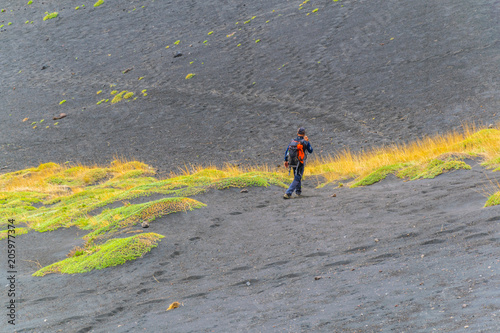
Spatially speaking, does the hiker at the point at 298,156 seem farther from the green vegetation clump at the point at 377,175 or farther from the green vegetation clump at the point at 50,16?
the green vegetation clump at the point at 50,16

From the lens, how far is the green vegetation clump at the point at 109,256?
8.07 meters

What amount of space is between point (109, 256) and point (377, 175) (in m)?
7.51

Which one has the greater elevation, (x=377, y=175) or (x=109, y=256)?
(x=109, y=256)

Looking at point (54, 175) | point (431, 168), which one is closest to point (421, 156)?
point (431, 168)

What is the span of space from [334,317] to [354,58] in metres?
25.7

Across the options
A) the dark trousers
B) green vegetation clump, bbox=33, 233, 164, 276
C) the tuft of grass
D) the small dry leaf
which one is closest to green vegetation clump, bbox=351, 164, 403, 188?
the tuft of grass

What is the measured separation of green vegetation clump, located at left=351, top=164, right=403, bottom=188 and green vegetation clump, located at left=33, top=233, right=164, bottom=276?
5.93m

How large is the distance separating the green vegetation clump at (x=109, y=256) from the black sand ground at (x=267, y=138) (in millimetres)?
214

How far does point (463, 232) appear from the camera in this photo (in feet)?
21.2

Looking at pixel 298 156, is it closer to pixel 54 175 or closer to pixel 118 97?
pixel 54 175

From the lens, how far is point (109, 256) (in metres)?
8.18

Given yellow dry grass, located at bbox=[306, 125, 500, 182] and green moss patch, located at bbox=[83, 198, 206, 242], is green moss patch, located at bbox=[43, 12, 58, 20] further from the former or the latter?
green moss patch, located at bbox=[83, 198, 206, 242]

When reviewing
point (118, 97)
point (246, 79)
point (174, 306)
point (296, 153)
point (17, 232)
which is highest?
point (118, 97)

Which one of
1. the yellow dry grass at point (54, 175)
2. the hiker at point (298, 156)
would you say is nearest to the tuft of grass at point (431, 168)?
the hiker at point (298, 156)
